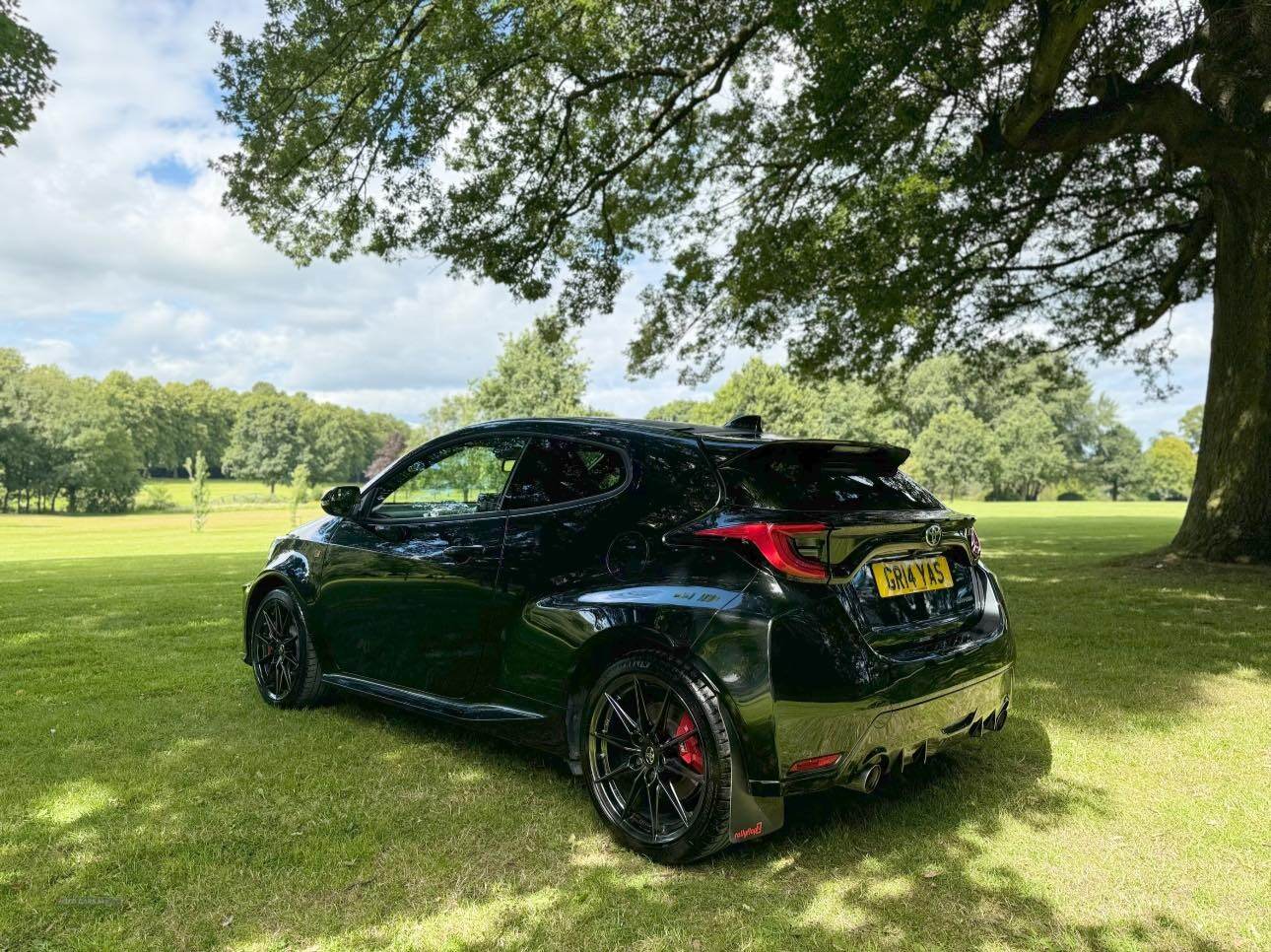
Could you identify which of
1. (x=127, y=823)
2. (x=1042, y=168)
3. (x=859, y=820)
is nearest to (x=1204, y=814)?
(x=859, y=820)

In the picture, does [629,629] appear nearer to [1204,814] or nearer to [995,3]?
[1204,814]

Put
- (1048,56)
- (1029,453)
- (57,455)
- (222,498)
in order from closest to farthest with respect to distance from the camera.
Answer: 1. (1048,56)
2. (57,455)
3. (222,498)
4. (1029,453)

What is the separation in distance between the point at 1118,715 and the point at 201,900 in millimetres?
4547

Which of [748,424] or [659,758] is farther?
[748,424]

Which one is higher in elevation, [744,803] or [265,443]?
[265,443]

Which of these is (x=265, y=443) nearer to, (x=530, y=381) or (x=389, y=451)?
(x=389, y=451)

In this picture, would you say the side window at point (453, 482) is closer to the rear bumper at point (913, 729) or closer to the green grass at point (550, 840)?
the green grass at point (550, 840)

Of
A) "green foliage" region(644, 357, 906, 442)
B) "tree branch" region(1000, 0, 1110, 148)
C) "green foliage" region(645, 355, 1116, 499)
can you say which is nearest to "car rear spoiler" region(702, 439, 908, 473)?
"tree branch" region(1000, 0, 1110, 148)

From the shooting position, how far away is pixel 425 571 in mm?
4098

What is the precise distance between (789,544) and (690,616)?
0.43m

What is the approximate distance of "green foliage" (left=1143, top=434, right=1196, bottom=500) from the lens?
281 feet

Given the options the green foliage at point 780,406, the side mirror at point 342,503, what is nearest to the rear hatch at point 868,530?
the side mirror at point 342,503

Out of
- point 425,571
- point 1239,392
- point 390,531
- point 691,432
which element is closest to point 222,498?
point 1239,392

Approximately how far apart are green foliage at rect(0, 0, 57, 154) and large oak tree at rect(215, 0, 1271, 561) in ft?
7.76
